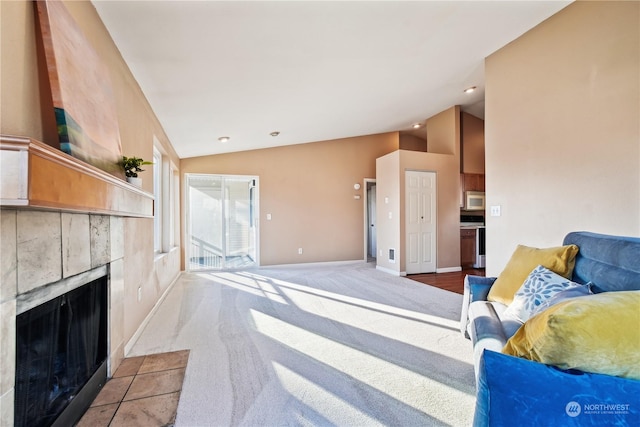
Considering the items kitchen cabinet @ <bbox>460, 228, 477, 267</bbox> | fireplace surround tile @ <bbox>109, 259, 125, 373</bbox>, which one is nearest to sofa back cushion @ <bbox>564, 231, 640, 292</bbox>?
fireplace surround tile @ <bbox>109, 259, 125, 373</bbox>

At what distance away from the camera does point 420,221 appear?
5160 mm

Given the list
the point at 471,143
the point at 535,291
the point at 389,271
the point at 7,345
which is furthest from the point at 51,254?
the point at 471,143

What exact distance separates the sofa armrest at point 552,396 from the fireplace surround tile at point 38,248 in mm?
1617

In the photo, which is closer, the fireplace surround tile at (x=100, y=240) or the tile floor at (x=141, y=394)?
the tile floor at (x=141, y=394)

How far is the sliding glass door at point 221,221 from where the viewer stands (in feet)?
17.6

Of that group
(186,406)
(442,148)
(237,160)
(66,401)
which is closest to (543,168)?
(442,148)

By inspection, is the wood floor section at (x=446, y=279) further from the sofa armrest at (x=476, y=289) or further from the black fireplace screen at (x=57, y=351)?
the black fireplace screen at (x=57, y=351)

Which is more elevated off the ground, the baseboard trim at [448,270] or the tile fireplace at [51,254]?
the tile fireplace at [51,254]

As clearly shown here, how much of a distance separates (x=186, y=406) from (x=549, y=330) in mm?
1748

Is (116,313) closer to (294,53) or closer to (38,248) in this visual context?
(38,248)

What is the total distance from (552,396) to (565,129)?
106 inches

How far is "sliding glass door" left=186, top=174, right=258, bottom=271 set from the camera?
5379mm

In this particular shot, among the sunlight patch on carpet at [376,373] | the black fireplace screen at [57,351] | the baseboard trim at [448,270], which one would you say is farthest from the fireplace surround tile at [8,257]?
the baseboard trim at [448,270]
